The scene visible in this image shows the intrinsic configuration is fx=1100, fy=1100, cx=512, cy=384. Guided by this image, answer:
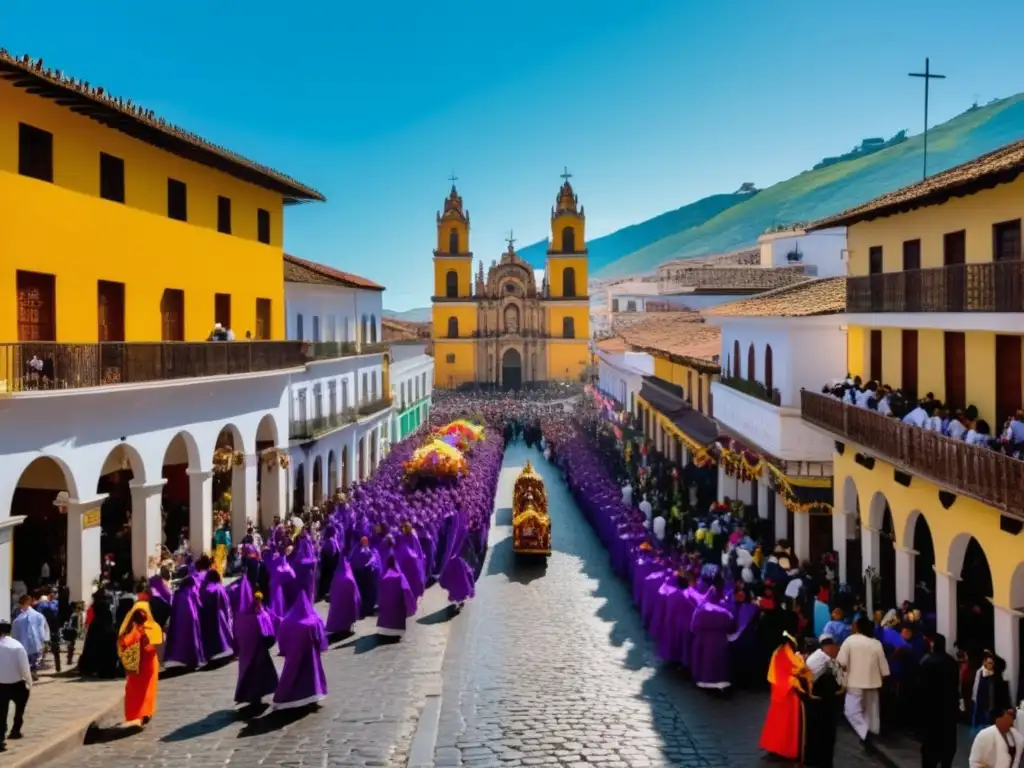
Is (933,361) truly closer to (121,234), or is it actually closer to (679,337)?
(121,234)

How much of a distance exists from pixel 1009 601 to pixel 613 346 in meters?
44.5

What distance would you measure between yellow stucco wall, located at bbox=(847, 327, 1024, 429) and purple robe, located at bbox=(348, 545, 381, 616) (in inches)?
378

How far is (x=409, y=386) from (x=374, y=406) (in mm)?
14330

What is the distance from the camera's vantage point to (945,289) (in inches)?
609

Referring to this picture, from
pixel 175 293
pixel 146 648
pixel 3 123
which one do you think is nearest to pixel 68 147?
pixel 3 123

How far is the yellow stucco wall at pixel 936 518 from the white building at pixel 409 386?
2960cm

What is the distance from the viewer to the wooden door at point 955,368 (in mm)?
16156

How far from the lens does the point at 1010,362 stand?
14695mm

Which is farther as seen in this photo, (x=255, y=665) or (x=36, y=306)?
(x=36, y=306)

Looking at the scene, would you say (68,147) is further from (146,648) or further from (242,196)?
(146,648)

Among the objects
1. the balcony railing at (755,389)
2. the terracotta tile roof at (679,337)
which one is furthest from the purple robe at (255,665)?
the terracotta tile roof at (679,337)

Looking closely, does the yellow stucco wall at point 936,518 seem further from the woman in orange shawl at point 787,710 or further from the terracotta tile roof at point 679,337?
the terracotta tile roof at point 679,337

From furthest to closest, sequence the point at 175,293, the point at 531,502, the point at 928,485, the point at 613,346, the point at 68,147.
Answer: the point at 613,346 < the point at 531,502 < the point at 175,293 < the point at 68,147 < the point at 928,485

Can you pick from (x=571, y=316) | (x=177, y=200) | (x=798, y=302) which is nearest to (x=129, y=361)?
(x=177, y=200)
